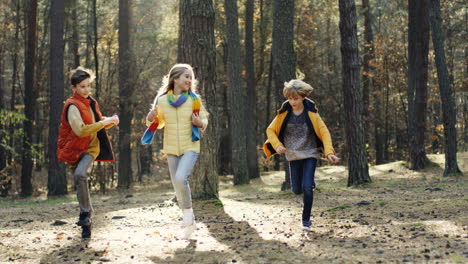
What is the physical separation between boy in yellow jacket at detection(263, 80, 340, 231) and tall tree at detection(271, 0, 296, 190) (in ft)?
21.2

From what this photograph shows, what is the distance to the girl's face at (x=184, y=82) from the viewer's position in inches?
270

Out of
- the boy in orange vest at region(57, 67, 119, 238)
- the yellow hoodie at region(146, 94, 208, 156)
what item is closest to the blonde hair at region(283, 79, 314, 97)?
the yellow hoodie at region(146, 94, 208, 156)

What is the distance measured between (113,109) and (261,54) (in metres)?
9.66

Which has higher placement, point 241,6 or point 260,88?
point 241,6

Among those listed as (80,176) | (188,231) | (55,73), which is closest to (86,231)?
(80,176)

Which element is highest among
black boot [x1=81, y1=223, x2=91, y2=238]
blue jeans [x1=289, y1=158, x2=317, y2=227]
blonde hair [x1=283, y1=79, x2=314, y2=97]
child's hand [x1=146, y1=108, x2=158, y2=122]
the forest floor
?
blonde hair [x1=283, y1=79, x2=314, y2=97]

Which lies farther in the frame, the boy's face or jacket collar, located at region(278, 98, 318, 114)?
jacket collar, located at region(278, 98, 318, 114)

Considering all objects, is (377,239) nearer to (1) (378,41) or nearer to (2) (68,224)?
(2) (68,224)

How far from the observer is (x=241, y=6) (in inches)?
1114

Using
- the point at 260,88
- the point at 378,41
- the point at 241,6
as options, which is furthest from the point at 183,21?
the point at 260,88

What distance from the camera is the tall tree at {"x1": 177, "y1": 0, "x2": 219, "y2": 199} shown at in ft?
32.6

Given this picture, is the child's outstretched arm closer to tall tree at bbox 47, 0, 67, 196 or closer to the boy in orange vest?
the boy in orange vest

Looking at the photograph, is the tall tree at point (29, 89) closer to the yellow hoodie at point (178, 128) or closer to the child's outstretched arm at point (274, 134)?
the yellow hoodie at point (178, 128)

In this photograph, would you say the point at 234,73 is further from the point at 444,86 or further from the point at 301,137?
the point at 301,137
